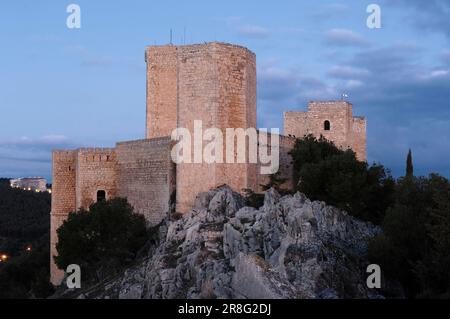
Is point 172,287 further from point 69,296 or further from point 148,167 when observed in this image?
point 148,167

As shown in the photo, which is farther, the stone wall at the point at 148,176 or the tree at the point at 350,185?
the stone wall at the point at 148,176

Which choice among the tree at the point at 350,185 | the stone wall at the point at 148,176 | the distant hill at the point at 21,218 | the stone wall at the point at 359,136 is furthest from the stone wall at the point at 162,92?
the distant hill at the point at 21,218

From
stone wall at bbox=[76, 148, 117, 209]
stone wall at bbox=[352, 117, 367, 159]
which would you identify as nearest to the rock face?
stone wall at bbox=[76, 148, 117, 209]

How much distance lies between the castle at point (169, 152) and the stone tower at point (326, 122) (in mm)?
8158

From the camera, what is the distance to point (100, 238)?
22969mm

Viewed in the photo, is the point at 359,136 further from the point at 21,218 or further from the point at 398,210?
the point at 21,218

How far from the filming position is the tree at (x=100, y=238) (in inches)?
893

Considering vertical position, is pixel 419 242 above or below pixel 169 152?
below

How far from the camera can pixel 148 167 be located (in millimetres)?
24328

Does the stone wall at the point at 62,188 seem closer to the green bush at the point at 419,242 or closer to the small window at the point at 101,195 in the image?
the small window at the point at 101,195

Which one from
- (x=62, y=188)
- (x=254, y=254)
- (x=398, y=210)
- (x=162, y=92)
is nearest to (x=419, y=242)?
(x=398, y=210)

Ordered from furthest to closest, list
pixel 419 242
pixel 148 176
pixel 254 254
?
pixel 148 176
pixel 419 242
pixel 254 254

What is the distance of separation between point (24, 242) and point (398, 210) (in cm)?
4178
